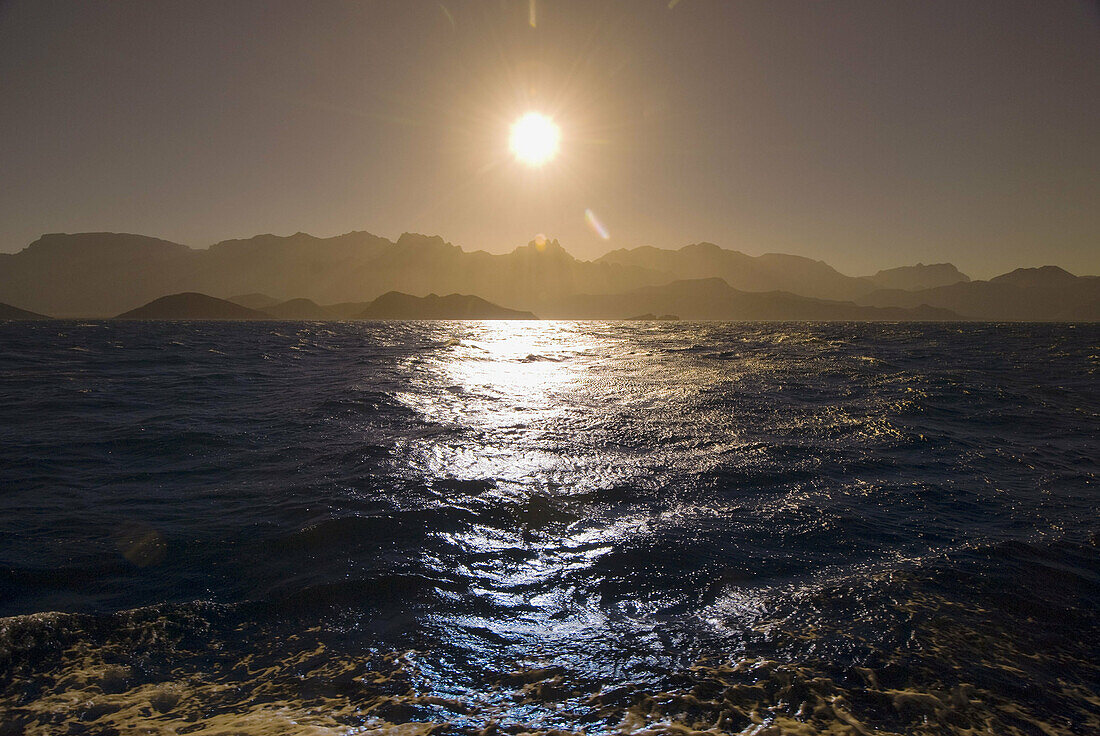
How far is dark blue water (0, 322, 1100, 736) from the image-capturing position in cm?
363

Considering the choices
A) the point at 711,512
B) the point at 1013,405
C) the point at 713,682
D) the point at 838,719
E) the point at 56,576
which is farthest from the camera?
the point at 1013,405

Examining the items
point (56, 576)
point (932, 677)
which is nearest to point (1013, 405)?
point (932, 677)

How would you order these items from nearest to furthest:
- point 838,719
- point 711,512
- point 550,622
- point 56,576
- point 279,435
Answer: point 838,719 < point 550,622 < point 56,576 < point 711,512 < point 279,435

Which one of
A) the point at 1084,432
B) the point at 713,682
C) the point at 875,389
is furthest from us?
the point at 875,389

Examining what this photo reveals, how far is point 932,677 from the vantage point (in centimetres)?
393

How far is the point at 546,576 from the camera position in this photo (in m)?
5.67

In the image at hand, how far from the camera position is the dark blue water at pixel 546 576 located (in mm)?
3631

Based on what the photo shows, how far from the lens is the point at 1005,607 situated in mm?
5012

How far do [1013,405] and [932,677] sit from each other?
18548mm

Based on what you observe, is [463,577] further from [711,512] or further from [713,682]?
[711,512]

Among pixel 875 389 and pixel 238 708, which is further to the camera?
pixel 875 389

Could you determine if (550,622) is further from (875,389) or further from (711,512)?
(875,389)

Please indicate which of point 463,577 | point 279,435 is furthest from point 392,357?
point 463,577

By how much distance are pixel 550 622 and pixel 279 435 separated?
33.3ft
